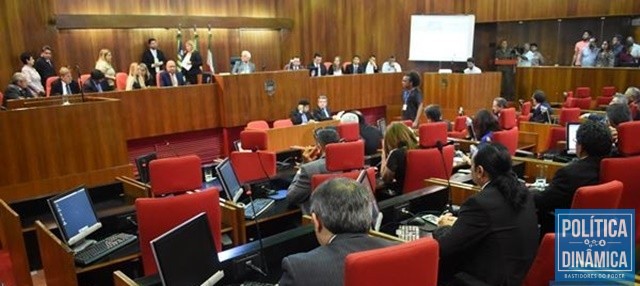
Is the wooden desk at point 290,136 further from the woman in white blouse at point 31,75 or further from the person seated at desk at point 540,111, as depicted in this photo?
Answer: the woman in white blouse at point 31,75

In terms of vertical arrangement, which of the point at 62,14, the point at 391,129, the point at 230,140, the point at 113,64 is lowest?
the point at 230,140

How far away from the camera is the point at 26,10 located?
808 centimetres

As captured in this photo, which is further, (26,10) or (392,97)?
(392,97)

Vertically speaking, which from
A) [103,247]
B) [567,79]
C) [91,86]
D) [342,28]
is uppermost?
[342,28]

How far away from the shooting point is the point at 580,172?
3.24 meters

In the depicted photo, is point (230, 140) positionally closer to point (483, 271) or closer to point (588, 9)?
point (483, 271)

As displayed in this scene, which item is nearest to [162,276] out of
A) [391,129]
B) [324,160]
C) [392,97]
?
[324,160]

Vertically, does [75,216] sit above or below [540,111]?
below

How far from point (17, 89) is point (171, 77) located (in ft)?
6.88

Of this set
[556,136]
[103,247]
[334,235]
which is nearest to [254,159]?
[103,247]

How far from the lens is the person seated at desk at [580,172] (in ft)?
10.6

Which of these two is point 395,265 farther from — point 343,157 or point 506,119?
point 506,119

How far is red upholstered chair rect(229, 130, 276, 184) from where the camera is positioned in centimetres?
481

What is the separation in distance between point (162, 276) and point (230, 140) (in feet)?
21.2
